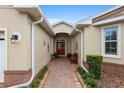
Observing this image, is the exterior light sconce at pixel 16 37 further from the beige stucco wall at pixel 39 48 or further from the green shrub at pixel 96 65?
the green shrub at pixel 96 65

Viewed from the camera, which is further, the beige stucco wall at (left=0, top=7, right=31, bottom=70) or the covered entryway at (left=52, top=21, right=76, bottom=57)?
the covered entryway at (left=52, top=21, right=76, bottom=57)

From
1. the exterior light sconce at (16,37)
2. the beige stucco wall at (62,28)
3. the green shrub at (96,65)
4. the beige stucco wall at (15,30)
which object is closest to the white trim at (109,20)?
the green shrub at (96,65)

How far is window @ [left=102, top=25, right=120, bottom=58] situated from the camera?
34.9 ft

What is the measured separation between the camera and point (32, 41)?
864 centimetres

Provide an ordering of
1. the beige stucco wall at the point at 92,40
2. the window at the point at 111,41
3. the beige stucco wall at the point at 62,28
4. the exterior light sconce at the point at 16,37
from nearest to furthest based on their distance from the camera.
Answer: the exterior light sconce at the point at 16,37 < the window at the point at 111,41 < the beige stucco wall at the point at 92,40 < the beige stucco wall at the point at 62,28

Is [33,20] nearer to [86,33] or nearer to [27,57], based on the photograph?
[27,57]

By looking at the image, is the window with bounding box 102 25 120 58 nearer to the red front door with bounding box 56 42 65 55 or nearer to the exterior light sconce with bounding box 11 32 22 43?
the exterior light sconce with bounding box 11 32 22 43

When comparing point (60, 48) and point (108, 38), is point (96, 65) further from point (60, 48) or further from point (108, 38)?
point (60, 48)

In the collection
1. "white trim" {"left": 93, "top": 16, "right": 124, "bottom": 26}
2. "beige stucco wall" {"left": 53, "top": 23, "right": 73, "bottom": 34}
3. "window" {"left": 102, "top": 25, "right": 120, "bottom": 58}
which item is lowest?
"window" {"left": 102, "top": 25, "right": 120, "bottom": 58}

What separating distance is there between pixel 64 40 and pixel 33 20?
17458 millimetres

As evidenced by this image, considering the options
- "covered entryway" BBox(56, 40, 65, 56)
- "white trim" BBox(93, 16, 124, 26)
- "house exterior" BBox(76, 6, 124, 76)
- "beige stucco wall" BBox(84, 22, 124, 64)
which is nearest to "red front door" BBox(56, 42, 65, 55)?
"covered entryway" BBox(56, 40, 65, 56)

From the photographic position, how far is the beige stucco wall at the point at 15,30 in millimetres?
7609

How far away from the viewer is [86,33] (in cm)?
1214
